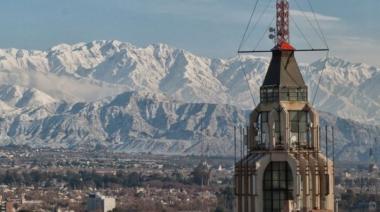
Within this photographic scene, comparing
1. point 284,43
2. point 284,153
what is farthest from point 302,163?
point 284,43

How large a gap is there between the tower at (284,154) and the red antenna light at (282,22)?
0.17 feet

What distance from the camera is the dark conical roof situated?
19.7m

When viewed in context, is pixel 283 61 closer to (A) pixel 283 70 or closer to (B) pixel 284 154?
(A) pixel 283 70

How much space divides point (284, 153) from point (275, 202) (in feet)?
2.38

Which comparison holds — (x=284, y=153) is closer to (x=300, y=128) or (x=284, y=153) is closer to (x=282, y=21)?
(x=300, y=128)

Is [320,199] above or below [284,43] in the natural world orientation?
below

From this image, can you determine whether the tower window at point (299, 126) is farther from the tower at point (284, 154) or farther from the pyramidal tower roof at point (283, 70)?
the pyramidal tower roof at point (283, 70)

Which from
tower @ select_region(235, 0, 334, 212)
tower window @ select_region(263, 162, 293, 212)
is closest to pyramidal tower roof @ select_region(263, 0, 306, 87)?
tower @ select_region(235, 0, 334, 212)

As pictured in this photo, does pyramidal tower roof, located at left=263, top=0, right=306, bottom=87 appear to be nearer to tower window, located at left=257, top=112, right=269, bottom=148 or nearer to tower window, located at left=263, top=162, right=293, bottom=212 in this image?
tower window, located at left=257, top=112, right=269, bottom=148

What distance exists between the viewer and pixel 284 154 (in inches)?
A: 768

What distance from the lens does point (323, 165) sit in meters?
19.6

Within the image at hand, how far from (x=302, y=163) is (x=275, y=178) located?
21.4 inches

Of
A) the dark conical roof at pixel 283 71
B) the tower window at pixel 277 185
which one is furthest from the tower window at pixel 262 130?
the dark conical roof at pixel 283 71

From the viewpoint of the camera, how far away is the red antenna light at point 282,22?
1998cm
